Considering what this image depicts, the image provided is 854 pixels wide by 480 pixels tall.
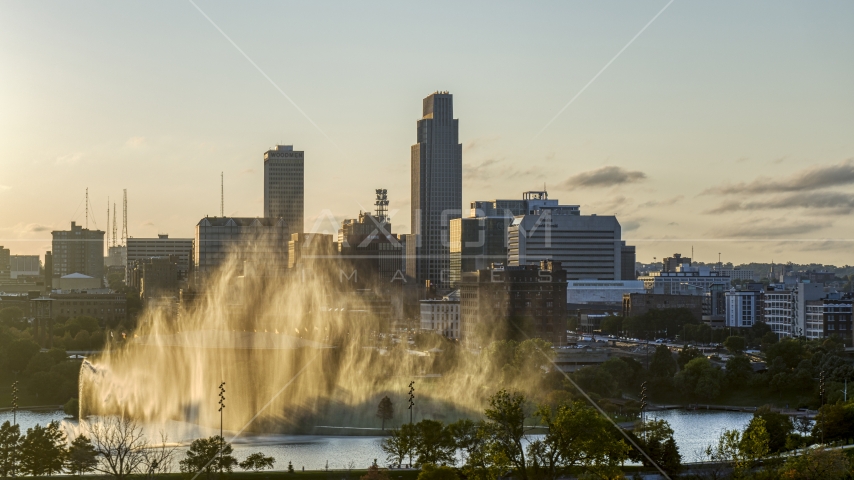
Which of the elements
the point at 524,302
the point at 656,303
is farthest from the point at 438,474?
the point at 656,303

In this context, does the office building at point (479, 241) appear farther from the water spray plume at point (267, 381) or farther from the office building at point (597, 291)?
the water spray plume at point (267, 381)

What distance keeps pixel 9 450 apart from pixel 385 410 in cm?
2235

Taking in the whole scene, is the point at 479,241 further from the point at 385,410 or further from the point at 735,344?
the point at 385,410

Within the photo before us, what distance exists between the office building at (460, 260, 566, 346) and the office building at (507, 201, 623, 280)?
54.7m

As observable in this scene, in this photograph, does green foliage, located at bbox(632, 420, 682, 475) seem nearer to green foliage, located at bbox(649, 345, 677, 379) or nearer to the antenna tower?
green foliage, located at bbox(649, 345, 677, 379)

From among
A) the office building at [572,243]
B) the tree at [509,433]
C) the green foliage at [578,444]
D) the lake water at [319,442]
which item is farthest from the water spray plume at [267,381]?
the office building at [572,243]

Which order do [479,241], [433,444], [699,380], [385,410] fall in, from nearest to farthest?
[433,444], [385,410], [699,380], [479,241]

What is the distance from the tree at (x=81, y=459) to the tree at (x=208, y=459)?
3730 millimetres

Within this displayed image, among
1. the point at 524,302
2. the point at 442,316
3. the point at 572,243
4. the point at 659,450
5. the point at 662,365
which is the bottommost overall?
the point at 659,450

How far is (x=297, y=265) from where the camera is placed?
473ft

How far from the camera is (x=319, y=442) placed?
58.7 meters

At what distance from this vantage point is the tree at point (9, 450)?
157 feet

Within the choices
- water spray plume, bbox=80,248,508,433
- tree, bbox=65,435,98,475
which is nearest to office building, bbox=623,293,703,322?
water spray plume, bbox=80,248,508,433

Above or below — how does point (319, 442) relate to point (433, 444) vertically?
below
